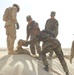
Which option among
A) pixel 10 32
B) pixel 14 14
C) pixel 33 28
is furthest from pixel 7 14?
pixel 33 28

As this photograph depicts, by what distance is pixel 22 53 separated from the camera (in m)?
10.3

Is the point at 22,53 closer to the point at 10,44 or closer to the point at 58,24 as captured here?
the point at 10,44

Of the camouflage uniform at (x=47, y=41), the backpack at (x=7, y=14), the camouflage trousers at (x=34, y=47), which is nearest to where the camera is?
the camouflage uniform at (x=47, y=41)

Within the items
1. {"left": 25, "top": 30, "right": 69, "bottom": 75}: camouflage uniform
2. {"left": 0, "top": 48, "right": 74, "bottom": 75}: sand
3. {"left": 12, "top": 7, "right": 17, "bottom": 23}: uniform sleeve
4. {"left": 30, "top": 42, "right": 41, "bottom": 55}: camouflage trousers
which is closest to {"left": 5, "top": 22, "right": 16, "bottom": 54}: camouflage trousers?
{"left": 12, "top": 7, "right": 17, "bottom": 23}: uniform sleeve

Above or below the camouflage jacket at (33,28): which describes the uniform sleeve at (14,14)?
above

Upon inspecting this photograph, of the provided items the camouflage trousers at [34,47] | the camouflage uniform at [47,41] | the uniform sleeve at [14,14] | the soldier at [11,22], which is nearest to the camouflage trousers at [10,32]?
the soldier at [11,22]

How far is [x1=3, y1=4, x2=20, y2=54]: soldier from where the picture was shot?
36.3 feet

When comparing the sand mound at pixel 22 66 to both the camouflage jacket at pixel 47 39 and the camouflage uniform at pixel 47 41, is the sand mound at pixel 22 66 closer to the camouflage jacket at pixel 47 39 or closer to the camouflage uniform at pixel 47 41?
the camouflage uniform at pixel 47 41

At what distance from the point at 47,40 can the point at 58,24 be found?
257 centimetres

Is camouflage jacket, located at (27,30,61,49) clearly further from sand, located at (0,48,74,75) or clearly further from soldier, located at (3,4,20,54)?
soldier, located at (3,4,20,54)

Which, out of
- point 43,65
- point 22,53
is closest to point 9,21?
point 22,53

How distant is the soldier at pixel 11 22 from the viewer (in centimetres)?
1108

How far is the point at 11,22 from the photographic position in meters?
11.2

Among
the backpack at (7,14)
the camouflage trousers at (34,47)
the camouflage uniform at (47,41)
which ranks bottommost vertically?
the camouflage trousers at (34,47)
